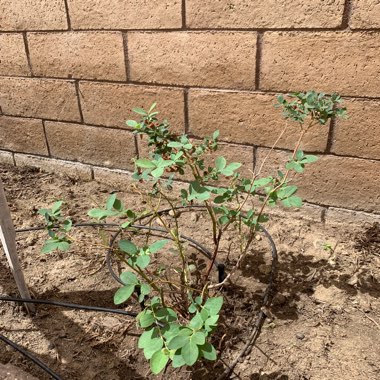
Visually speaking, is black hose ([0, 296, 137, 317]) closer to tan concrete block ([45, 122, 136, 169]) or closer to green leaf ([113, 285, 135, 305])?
green leaf ([113, 285, 135, 305])

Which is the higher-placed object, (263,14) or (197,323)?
(263,14)

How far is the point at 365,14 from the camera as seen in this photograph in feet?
6.63

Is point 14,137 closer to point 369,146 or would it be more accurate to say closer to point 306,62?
point 306,62

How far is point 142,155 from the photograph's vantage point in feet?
9.77

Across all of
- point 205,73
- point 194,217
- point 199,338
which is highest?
point 205,73

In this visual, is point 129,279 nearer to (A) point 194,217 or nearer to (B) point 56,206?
(B) point 56,206

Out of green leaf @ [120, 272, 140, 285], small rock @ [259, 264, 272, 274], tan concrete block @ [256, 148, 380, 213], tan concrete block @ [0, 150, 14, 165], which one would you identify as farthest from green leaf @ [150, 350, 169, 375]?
tan concrete block @ [0, 150, 14, 165]

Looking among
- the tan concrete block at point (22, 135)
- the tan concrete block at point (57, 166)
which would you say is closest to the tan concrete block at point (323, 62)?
the tan concrete block at point (57, 166)

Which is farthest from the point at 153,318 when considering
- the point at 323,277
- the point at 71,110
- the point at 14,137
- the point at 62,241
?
the point at 14,137

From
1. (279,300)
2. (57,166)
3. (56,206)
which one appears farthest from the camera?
(57,166)

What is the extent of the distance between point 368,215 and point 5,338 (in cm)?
220

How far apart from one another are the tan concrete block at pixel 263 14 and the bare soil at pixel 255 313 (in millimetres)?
1288

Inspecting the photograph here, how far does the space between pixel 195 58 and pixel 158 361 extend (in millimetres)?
1935

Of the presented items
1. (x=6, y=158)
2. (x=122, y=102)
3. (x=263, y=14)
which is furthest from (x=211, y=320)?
(x=6, y=158)
